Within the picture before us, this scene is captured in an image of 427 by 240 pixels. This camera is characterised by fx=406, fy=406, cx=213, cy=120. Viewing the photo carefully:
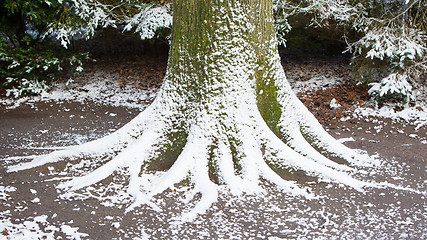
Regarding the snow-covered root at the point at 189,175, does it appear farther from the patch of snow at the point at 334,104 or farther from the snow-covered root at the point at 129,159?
the patch of snow at the point at 334,104

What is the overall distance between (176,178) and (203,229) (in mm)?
789

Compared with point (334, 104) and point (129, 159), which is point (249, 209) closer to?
point (129, 159)

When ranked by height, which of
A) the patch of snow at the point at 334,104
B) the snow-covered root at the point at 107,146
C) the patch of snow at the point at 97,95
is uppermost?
the patch of snow at the point at 334,104

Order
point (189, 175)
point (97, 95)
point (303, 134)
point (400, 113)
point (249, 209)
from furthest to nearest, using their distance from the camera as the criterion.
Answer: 1. point (97, 95)
2. point (400, 113)
3. point (303, 134)
4. point (189, 175)
5. point (249, 209)

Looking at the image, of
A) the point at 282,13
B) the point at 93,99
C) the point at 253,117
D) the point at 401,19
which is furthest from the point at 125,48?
the point at 253,117

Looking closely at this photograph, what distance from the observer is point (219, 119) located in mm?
4246

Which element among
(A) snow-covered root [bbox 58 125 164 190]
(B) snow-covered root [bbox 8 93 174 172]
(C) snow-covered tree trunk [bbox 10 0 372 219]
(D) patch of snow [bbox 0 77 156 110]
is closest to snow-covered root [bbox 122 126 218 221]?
(C) snow-covered tree trunk [bbox 10 0 372 219]

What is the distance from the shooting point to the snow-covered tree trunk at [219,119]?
4.18m

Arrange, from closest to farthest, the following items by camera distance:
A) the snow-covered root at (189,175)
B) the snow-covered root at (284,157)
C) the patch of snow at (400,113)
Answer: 1. the snow-covered root at (189,175)
2. the snow-covered root at (284,157)
3. the patch of snow at (400,113)

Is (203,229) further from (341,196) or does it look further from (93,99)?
(93,99)

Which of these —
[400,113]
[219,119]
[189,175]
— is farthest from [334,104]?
[189,175]

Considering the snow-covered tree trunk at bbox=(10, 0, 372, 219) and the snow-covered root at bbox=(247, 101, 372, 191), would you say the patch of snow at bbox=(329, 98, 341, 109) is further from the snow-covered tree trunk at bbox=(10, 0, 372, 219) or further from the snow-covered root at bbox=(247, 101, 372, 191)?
the snow-covered root at bbox=(247, 101, 372, 191)

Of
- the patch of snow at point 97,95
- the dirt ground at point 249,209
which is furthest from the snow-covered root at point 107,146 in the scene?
the patch of snow at point 97,95

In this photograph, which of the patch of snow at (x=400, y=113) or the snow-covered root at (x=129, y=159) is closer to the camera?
the snow-covered root at (x=129, y=159)
